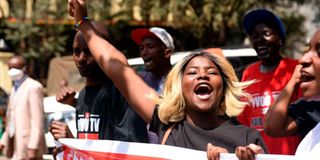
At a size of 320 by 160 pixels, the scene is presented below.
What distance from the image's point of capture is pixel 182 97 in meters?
3.99

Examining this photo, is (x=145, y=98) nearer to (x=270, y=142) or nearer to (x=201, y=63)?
(x=201, y=63)

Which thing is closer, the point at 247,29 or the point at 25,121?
the point at 247,29

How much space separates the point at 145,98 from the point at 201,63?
328 mm

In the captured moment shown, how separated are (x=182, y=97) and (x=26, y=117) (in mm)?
5784

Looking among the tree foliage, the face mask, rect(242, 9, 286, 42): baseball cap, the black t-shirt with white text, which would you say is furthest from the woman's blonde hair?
the tree foliage

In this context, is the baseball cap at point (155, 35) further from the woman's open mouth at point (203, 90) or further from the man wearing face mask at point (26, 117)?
the man wearing face mask at point (26, 117)

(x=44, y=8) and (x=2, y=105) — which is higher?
(x=44, y=8)

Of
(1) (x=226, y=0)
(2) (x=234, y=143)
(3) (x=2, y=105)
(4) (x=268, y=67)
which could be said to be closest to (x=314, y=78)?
(2) (x=234, y=143)

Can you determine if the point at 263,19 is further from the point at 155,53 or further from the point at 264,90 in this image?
the point at 155,53

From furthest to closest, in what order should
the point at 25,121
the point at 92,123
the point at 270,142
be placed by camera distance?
the point at 25,121
the point at 270,142
the point at 92,123

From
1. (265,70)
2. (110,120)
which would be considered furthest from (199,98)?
(265,70)

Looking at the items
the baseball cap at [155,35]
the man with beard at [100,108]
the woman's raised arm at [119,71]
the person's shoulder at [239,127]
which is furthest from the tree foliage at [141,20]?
the person's shoulder at [239,127]

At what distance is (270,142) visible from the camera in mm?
5543

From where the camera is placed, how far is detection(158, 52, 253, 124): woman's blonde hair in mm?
3982
